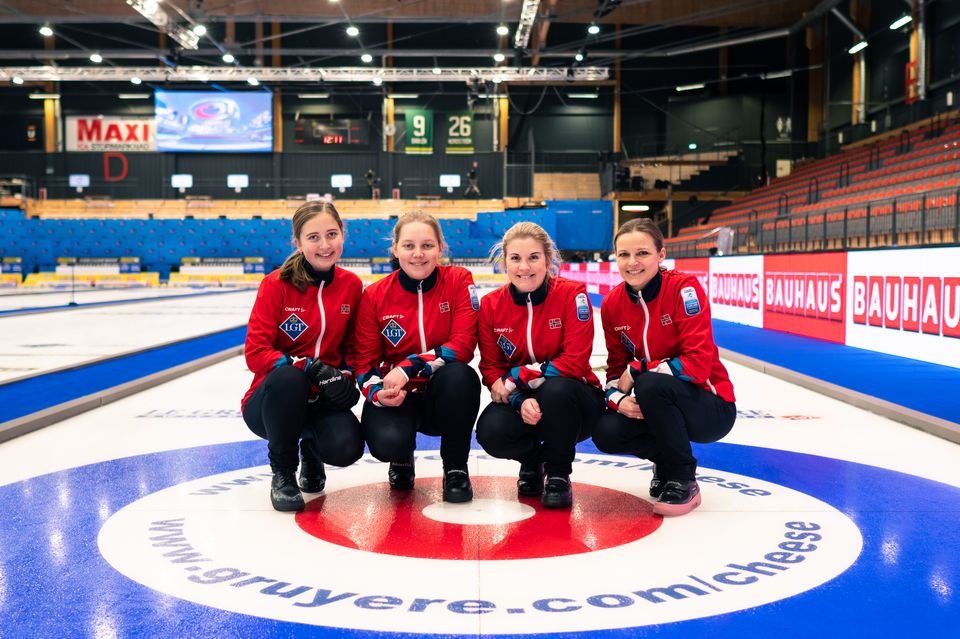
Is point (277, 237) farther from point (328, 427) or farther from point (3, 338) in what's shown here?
point (328, 427)

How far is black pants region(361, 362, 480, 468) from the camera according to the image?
3182mm

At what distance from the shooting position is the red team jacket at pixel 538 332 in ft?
10.6

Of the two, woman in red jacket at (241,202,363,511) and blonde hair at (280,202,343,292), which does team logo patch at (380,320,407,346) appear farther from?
blonde hair at (280,202,343,292)

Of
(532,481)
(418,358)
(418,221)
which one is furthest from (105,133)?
(532,481)

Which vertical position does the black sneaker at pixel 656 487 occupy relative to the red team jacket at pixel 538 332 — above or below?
below

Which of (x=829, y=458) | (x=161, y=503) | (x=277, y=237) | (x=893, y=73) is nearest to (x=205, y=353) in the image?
(x=161, y=503)

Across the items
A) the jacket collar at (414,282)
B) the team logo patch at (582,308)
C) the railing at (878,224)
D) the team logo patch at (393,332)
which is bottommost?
the team logo patch at (393,332)

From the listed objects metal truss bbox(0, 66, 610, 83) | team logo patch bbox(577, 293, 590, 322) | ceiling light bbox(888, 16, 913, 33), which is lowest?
team logo patch bbox(577, 293, 590, 322)

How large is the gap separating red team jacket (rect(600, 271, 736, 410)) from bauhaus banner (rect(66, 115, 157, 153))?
37.1 m

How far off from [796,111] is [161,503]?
3547 centimetres

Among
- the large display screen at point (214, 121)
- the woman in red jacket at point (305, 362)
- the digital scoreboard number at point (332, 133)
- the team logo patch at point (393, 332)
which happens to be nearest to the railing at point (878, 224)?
the team logo patch at point (393, 332)

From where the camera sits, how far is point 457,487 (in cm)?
319

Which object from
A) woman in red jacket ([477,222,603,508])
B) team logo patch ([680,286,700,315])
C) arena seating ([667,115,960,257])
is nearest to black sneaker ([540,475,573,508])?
woman in red jacket ([477,222,603,508])

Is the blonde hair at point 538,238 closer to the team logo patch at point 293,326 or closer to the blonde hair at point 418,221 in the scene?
the blonde hair at point 418,221
